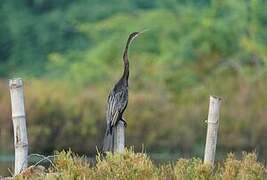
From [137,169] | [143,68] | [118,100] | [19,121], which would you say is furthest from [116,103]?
[143,68]

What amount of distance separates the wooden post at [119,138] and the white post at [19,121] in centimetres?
89

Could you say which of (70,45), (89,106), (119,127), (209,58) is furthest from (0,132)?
(70,45)

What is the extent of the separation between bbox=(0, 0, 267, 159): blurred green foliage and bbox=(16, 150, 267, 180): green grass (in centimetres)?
1055

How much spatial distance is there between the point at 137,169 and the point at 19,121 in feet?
4.88

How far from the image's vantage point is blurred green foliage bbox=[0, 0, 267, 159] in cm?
2381

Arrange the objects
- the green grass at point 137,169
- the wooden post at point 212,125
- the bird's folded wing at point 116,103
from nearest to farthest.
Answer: the green grass at point 137,169
the wooden post at point 212,125
the bird's folded wing at point 116,103

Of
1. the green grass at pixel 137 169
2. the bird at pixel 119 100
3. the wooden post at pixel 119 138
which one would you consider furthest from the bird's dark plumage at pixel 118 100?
the green grass at pixel 137 169

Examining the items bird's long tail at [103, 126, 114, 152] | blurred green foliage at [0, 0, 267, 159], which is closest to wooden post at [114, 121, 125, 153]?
bird's long tail at [103, 126, 114, 152]

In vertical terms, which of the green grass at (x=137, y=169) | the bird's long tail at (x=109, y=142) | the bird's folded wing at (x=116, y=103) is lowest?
the green grass at (x=137, y=169)

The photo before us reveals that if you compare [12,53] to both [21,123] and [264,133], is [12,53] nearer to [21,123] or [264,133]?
[264,133]

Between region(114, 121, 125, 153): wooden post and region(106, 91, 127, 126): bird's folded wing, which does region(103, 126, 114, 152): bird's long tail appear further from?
region(106, 91, 127, 126): bird's folded wing

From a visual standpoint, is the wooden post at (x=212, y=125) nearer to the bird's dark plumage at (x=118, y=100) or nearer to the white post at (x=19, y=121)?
the bird's dark plumage at (x=118, y=100)

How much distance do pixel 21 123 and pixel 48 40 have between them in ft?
78.6

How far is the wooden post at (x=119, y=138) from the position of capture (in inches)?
435
